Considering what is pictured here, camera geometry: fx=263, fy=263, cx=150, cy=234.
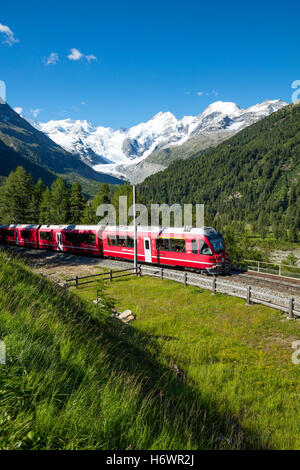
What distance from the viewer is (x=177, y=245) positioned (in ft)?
67.4

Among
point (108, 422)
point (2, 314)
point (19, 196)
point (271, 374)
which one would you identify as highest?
point (19, 196)

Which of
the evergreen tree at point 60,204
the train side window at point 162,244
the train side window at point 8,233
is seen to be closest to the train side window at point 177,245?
the train side window at point 162,244

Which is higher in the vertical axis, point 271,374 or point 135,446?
point 135,446

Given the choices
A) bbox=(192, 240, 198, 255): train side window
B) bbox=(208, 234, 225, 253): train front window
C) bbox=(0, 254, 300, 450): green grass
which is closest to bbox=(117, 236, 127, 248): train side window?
bbox=(192, 240, 198, 255): train side window

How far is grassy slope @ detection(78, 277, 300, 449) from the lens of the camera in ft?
17.5

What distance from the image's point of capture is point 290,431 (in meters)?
5.00

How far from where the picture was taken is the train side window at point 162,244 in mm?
21259

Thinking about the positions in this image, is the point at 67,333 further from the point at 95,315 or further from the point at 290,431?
the point at 290,431

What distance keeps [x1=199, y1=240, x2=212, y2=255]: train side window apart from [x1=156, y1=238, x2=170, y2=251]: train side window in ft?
9.96

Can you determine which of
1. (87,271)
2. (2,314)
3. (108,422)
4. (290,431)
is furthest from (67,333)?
(87,271)

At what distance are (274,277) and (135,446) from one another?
63.5ft

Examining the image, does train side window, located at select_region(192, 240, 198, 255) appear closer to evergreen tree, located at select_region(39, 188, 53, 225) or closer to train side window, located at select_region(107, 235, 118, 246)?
train side window, located at select_region(107, 235, 118, 246)

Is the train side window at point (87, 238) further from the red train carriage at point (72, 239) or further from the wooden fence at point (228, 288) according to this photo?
the wooden fence at point (228, 288)

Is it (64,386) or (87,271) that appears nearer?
(64,386)
